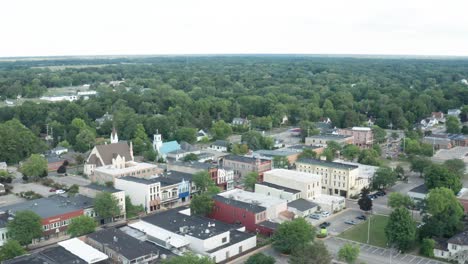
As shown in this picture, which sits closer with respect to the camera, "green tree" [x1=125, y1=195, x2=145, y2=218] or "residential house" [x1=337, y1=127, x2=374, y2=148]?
"green tree" [x1=125, y1=195, x2=145, y2=218]

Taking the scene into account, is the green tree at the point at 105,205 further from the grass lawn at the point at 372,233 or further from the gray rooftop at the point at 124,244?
the grass lawn at the point at 372,233

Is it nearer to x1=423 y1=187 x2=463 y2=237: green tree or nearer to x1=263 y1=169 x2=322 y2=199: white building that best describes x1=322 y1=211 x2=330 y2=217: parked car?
x1=263 y1=169 x2=322 y2=199: white building

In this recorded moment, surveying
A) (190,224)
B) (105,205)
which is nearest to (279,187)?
(190,224)

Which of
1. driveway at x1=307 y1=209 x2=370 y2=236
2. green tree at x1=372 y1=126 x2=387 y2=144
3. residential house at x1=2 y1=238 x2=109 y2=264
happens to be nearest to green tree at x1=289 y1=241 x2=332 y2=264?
driveway at x1=307 y1=209 x2=370 y2=236

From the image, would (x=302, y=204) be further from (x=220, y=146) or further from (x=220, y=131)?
(x=220, y=131)

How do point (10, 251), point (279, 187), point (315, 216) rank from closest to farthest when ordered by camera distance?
point (10, 251) < point (315, 216) < point (279, 187)

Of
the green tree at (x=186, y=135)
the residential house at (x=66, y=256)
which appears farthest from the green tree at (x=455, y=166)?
the green tree at (x=186, y=135)
